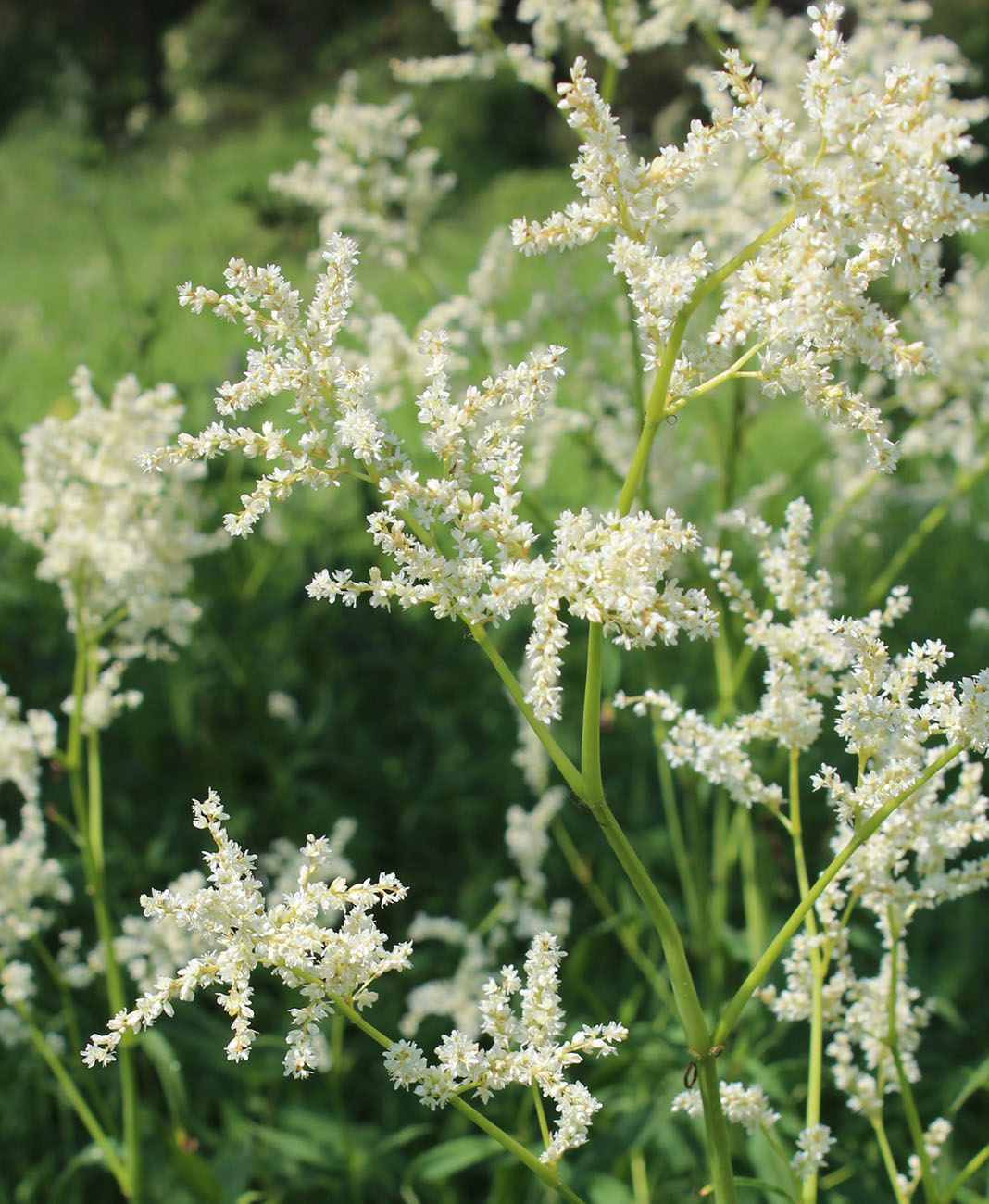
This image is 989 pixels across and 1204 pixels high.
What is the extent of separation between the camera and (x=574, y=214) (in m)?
1.23

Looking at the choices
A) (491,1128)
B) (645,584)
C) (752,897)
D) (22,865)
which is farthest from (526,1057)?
(752,897)

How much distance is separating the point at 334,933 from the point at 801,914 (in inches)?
21.1

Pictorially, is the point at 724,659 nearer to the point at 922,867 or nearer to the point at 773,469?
the point at 922,867

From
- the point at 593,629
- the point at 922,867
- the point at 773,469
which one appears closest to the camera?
the point at 593,629

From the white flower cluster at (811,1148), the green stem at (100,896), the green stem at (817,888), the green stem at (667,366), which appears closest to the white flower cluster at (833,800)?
the white flower cluster at (811,1148)

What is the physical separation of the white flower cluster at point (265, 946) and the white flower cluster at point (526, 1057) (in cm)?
9

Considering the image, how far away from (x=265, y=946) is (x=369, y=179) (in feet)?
8.81

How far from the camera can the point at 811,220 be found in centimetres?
117

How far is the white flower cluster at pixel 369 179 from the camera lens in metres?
3.30

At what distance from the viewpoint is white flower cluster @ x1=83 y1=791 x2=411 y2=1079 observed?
119 centimetres

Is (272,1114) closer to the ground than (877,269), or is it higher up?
closer to the ground

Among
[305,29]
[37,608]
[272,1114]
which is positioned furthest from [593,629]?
[305,29]

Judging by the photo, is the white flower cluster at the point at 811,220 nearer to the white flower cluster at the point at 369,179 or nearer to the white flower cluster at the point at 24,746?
the white flower cluster at the point at 24,746

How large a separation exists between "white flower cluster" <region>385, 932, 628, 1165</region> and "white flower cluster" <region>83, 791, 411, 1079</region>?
9 cm
